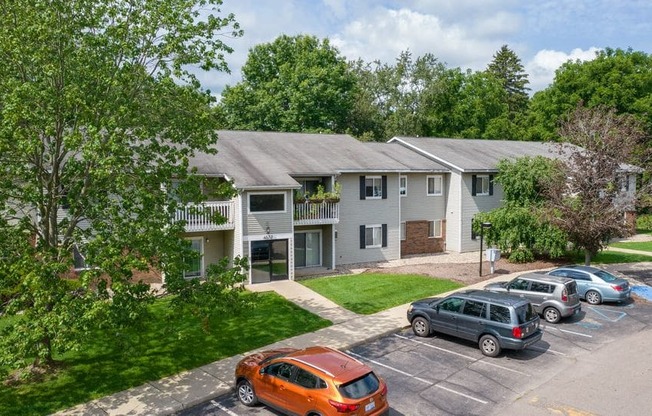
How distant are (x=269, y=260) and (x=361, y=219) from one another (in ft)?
23.9

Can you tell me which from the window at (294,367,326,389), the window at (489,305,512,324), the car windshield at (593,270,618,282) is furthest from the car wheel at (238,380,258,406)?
the car windshield at (593,270,618,282)

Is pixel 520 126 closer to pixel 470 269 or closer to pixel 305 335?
pixel 470 269

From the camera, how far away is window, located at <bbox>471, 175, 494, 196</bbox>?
34.0 metres

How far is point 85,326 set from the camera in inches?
424

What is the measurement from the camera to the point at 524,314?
1513 cm

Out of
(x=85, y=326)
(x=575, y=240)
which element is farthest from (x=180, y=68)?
(x=575, y=240)

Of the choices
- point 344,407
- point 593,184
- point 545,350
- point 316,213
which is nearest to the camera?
point 344,407

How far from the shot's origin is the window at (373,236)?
98.2 ft

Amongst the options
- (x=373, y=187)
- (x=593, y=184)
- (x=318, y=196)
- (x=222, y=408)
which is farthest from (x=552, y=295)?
(x=373, y=187)

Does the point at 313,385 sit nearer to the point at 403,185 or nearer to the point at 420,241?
the point at 403,185

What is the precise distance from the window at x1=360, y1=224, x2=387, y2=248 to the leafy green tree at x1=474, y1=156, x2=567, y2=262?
18.3 feet

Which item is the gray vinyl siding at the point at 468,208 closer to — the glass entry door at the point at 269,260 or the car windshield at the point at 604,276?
the car windshield at the point at 604,276

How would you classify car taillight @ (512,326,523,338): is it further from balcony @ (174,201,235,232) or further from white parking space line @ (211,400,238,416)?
balcony @ (174,201,235,232)

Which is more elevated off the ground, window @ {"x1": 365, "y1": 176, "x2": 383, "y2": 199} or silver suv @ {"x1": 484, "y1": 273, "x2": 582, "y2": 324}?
window @ {"x1": 365, "y1": 176, "x2": 383, "y2": 199}
